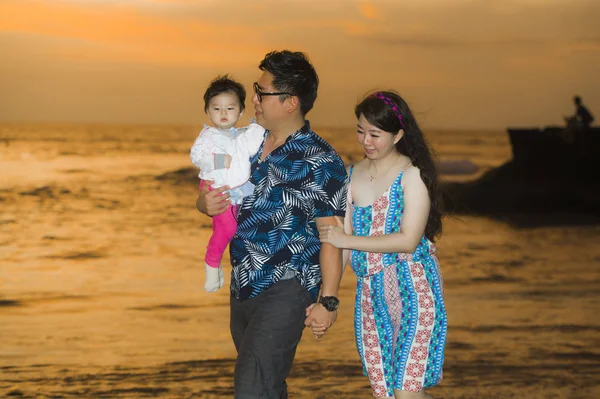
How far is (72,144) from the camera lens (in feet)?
174

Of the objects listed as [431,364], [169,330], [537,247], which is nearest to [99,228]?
[537,247]

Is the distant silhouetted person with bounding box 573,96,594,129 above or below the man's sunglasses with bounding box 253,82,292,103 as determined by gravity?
below

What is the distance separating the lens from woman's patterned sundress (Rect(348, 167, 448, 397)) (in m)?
3.67

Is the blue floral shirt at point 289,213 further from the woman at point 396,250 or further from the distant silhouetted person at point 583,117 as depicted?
the distant silhouetted person at point 583,117

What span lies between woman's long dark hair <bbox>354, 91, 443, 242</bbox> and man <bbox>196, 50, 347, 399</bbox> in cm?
29

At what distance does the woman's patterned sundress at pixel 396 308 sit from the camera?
12.0ft

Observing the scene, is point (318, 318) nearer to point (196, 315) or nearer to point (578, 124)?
point (196, 315)

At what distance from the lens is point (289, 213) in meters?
3.35

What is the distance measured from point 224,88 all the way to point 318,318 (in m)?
0.94

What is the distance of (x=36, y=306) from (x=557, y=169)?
24.5 m

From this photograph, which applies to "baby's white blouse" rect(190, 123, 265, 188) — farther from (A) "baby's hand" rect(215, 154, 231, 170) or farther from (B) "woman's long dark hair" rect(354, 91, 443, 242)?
(B) "woman's long dark hair" rect(354, 91, 443, 242)

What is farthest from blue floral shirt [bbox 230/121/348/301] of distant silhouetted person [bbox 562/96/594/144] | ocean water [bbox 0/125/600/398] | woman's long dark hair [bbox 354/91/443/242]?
distant silhouetted person [bbox 562/96/594/144]

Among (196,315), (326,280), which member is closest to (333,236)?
(326,280)

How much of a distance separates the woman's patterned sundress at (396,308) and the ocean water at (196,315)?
1.85 meters
